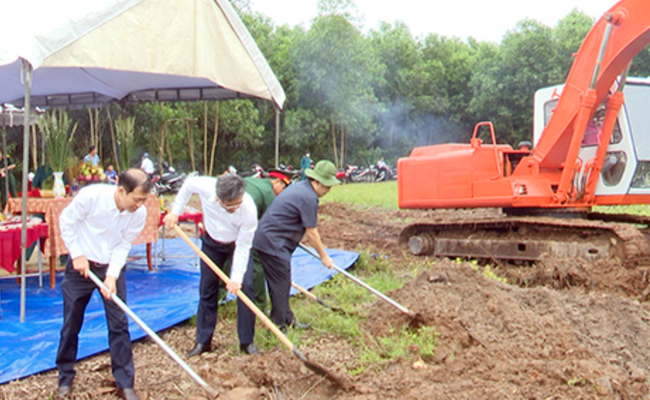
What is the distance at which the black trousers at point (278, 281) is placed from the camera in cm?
503

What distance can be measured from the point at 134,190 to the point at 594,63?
605 cm

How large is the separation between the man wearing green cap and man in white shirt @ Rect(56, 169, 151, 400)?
1.34 metres

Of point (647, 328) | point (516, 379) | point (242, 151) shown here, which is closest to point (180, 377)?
Result: point (516, 379)

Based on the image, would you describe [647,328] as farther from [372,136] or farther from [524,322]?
[372,136]

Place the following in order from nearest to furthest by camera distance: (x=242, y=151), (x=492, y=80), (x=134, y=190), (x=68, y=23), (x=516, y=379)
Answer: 1. (x=134, y=190)
2. (x=516, y=379)
3. (x=68, y=23)
4. (x=242, y=151)
5. (x=492, y=80)

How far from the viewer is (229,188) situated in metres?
4.18

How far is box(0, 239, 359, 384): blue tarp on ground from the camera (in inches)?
177

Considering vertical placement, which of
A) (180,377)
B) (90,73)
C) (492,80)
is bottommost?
(180,377)

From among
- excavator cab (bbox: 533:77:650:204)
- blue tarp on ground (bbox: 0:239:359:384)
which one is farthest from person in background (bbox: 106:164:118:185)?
excavator cab (bbox: 533:77:650:204)

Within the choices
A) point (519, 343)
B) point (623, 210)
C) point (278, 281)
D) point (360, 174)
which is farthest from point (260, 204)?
point (360, 174)

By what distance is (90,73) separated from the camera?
8.33 metres

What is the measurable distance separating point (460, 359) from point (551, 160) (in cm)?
460

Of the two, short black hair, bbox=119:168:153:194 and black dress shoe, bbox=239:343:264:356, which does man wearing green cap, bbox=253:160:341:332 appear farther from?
short black hair, bbox=119:168:153:194

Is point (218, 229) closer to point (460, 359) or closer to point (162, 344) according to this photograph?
point (162, 344)
